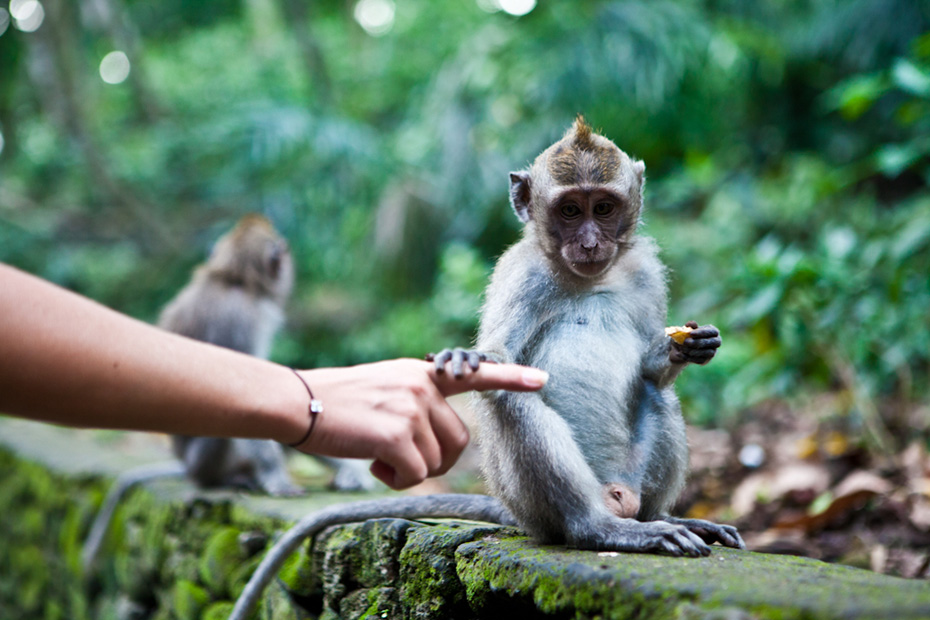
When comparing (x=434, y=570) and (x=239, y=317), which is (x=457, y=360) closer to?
(x=434, y=570)

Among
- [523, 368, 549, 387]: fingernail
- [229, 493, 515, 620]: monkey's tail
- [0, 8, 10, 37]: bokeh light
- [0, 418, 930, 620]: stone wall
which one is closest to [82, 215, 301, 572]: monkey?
[0, 418, 930, 620]: stone wall

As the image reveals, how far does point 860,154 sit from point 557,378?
6.75m

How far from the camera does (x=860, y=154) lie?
789 centimetres

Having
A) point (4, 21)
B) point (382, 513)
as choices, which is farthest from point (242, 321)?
point (4, 21)

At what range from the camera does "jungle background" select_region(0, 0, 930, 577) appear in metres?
4.44

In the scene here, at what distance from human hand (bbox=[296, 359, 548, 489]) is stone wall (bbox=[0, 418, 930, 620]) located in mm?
Result: 341

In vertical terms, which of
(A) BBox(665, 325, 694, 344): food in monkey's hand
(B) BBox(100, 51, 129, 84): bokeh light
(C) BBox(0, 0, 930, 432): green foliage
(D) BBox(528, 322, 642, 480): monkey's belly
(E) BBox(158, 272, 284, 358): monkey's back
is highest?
(B) BBox(100, 51, 129, 84): bokeh light

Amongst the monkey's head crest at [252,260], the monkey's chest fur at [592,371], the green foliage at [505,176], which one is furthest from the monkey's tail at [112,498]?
the monkey's chest fur at [592,371]

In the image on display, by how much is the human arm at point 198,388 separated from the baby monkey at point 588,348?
0.98ft

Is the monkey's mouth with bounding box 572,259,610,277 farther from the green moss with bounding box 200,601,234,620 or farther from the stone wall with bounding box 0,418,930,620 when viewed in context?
the green moss with bounding box 200,601,234,620

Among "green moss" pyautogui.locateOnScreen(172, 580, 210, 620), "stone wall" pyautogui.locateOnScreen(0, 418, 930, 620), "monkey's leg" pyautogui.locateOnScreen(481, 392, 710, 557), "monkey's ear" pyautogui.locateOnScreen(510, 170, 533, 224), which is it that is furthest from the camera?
"green moss" pyautogui.locateOnScreen(172, 580, 210, 620)

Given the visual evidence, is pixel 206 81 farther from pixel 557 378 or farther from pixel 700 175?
pixel 557 378

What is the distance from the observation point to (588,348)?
250cm

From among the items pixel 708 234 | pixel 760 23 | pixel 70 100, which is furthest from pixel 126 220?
pixel 760 23
